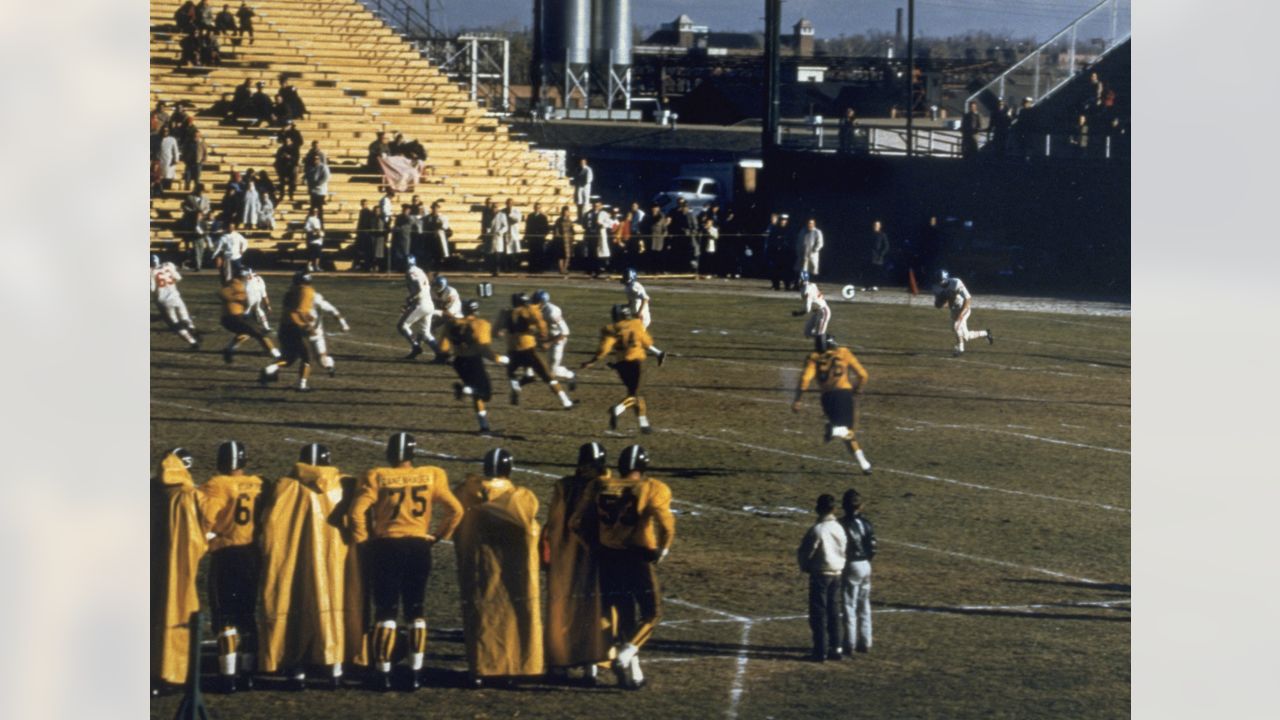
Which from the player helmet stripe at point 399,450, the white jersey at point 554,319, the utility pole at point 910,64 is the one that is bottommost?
the player helmet stripe at point 399,450

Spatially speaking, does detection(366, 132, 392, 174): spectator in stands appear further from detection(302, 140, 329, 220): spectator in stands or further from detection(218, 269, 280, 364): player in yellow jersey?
detection(218, 269, 280, 364): player in yellow jersey

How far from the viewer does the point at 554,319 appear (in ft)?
31.2

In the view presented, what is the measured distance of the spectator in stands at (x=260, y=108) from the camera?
9.12 m

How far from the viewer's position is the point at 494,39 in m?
9.57

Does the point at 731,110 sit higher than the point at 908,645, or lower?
higher

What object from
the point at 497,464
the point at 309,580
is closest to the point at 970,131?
the point at 497,464

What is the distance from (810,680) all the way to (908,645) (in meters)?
0.64

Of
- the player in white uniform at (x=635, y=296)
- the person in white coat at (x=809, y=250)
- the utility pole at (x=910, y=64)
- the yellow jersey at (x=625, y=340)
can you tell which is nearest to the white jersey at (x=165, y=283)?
the yellow jersey at (x=625, y=340)

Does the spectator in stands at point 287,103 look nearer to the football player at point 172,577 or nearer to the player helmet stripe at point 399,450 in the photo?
the player helmet stripe at point 399,450

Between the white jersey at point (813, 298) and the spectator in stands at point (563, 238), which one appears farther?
the white jersey at point (813, 298)

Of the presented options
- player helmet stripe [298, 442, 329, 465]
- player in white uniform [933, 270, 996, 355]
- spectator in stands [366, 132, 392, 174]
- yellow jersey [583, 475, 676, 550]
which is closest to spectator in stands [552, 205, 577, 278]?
spectator in stands [366, 132, 392, 174]

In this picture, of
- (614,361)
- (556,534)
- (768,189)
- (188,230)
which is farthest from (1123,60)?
(188,230)

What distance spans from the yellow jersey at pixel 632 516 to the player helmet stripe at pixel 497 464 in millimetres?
475

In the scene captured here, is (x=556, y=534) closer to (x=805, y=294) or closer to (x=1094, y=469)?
(x=805, y=294)
